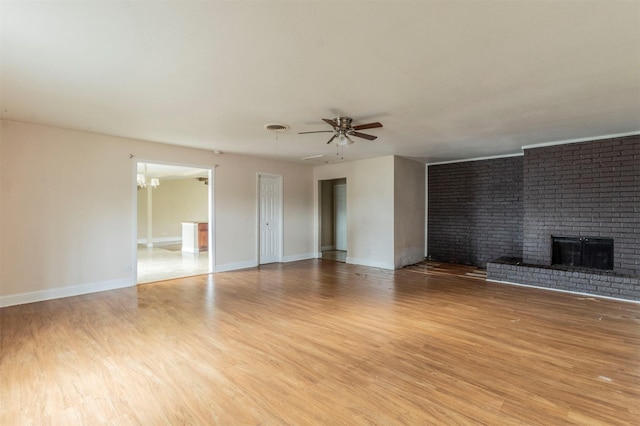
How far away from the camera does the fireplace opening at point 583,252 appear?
5.04m

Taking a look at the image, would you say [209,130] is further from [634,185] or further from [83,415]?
[634,185]

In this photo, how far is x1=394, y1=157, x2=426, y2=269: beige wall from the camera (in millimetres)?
6816

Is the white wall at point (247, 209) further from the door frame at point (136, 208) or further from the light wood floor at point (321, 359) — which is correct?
the light wood floor at point (321, 359)

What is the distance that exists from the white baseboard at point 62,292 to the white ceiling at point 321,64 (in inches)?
94.2

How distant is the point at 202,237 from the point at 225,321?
6.50 m

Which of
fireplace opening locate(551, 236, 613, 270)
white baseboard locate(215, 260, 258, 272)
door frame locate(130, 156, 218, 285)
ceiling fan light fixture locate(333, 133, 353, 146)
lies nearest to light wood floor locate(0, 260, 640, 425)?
door frame locate(130, 156, 218, 285)

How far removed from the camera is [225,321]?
12.0 ft

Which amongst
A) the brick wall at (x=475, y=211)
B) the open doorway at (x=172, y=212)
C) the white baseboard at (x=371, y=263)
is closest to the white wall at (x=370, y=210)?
the white baseboard at (x=371, y=263)

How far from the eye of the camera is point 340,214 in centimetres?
999

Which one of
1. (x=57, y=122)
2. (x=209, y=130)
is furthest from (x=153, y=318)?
(x=57, y=122)

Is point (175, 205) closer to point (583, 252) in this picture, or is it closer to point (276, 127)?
point (276, 127)

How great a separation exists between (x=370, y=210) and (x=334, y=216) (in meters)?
3.08

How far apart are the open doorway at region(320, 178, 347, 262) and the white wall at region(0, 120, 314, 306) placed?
4.60m

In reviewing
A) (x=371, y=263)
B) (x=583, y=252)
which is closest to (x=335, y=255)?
(x=371, y=263)
